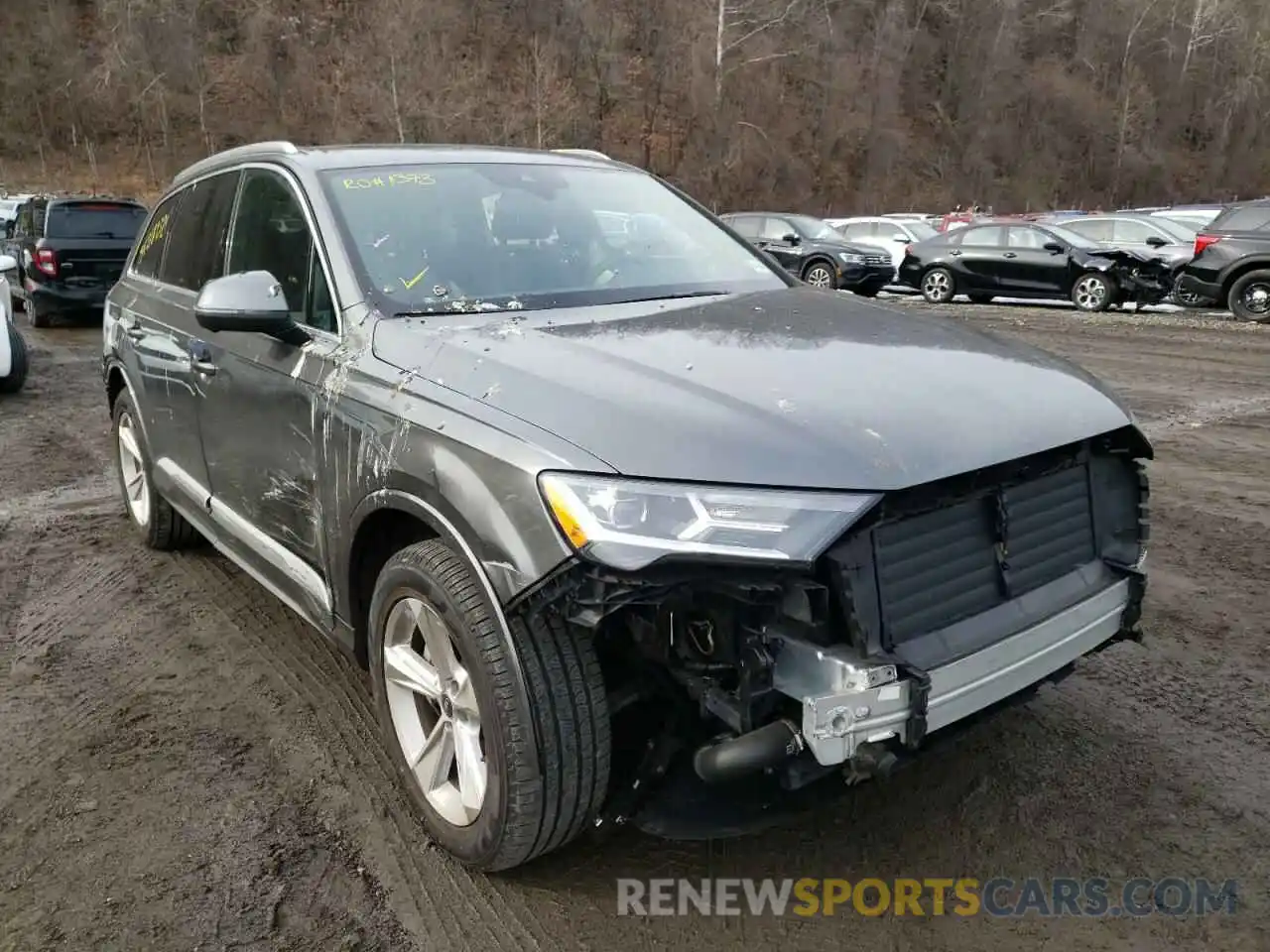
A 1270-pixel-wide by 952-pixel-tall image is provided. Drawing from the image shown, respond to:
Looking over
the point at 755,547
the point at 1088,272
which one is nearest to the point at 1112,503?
the point at 755,547

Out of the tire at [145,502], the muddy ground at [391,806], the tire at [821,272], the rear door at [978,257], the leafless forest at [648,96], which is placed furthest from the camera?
Answer: the leafless forest at [648,96]

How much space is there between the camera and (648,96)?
46969mm

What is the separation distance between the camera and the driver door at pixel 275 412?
2.98 metres

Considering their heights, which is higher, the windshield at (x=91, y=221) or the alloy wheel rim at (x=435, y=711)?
the windshield at (x=91, y=221)

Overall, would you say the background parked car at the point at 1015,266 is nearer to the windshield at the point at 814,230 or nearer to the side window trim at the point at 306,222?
the windshield at the point at 814,230

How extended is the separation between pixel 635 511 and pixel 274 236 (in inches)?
82.9

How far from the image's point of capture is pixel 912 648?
7.02 feet

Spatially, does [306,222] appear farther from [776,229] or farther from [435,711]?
[776,229]

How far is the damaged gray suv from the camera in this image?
2.04 metres

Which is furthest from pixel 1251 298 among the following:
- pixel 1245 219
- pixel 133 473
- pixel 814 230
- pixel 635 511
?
pixel 635 511

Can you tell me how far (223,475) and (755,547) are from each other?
7.98 ft

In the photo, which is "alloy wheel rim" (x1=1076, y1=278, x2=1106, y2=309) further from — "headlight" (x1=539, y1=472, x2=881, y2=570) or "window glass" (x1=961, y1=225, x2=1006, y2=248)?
"headlight" (x1=539, y1=472, x2=881, y2=570)

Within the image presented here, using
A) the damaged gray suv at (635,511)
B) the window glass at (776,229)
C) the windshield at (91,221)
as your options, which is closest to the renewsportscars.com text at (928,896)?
the damaged gray suv at (635,511)

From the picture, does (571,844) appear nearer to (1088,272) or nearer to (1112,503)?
(1112,503)
